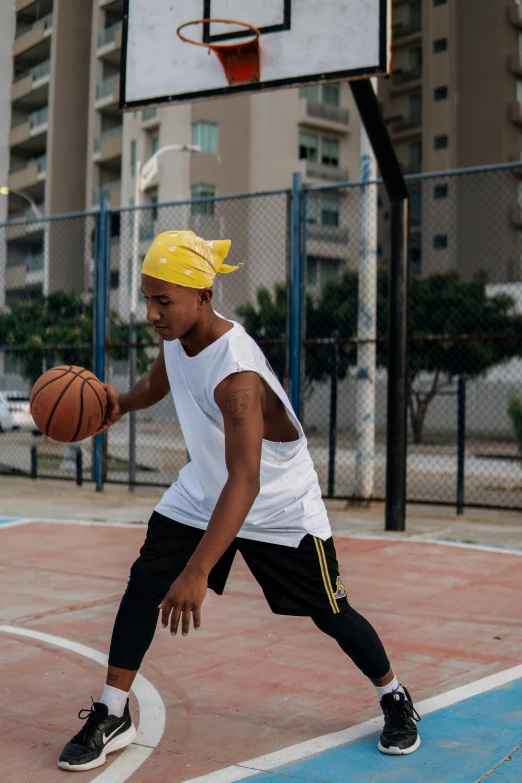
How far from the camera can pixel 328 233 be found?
46188mm

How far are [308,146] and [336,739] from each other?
157 ft

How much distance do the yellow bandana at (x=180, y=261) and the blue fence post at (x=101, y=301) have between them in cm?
870

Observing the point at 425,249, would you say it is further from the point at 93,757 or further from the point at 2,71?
the point at 93,757

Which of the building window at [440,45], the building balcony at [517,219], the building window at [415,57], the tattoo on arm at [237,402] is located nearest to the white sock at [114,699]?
the tattoo on arm at [237,402]

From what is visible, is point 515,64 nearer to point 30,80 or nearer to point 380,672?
point 30,80

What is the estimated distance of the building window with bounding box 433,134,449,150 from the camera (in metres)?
55.5

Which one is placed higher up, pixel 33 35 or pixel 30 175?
pixel 33 35

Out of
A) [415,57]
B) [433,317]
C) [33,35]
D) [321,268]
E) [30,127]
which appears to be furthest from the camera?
[415,57]

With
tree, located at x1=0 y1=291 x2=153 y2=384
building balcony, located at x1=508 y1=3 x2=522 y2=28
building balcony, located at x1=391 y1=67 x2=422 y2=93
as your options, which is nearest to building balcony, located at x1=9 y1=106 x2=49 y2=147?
building balcony, located at x1=391 y1=67 x2=422 y2=93

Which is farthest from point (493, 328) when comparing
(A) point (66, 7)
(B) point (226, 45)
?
(A) point (66, 7)

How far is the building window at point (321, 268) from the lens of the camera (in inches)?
1726

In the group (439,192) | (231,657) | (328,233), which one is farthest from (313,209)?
(231,657)

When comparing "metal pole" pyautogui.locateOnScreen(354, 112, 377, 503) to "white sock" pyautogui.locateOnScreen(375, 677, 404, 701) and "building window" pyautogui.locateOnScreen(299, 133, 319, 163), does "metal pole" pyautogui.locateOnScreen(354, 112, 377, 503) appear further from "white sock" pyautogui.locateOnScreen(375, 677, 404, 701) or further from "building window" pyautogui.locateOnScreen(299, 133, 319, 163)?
"building window" pyautogui.locateOnScreen(299, 133, 319, 163)

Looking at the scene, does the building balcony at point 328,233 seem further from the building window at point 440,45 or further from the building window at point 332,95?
the building window at point 440,45
